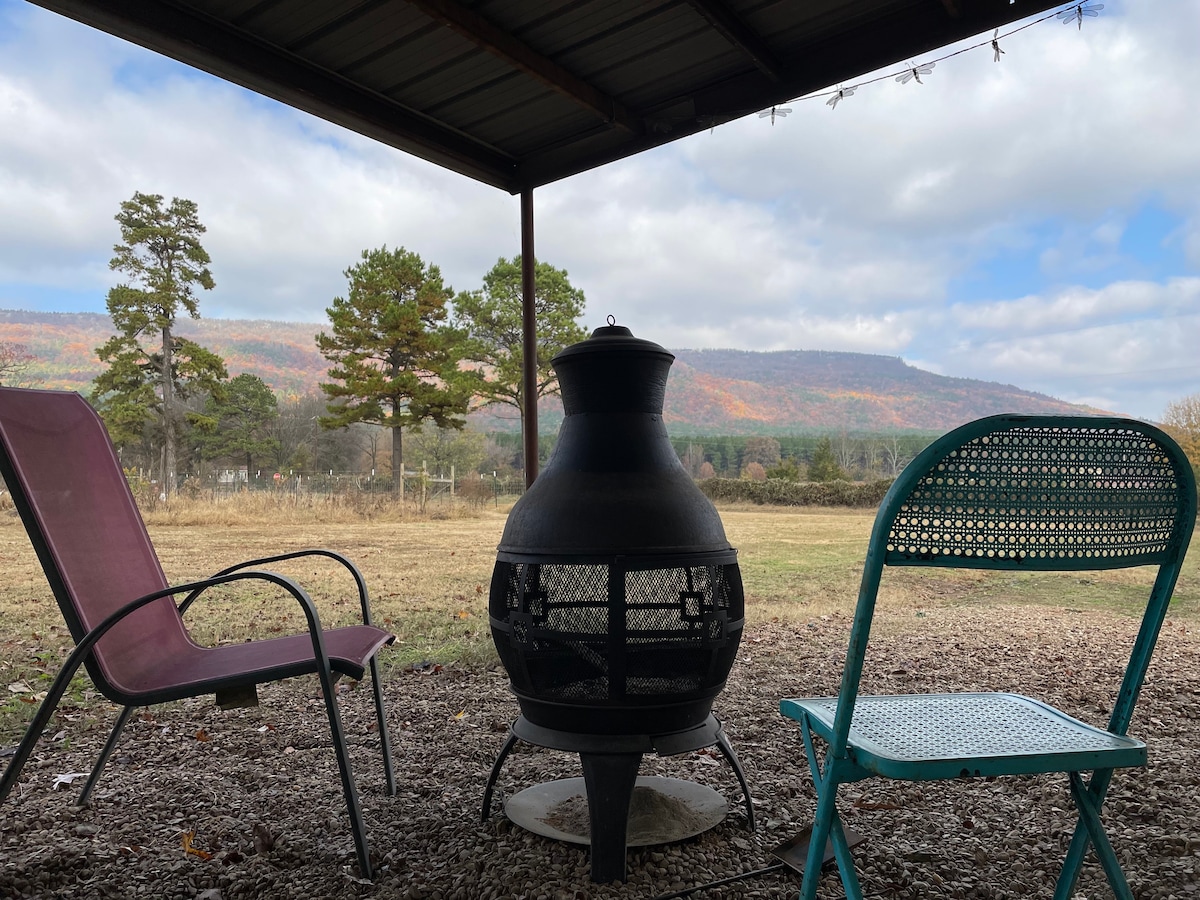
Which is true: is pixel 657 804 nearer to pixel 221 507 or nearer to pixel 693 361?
pixel 221 507

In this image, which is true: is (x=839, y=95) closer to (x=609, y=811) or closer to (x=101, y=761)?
(x=609, y=811)

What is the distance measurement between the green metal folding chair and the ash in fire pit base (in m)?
0.74

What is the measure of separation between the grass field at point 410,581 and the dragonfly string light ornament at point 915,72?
3023 mm

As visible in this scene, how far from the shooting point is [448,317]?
35.5ft

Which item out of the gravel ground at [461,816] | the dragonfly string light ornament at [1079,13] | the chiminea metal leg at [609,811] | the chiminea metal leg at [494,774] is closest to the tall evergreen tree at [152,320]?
the gravel ground at [461,816]

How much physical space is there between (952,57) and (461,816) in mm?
2682

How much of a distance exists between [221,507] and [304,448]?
1934 mm

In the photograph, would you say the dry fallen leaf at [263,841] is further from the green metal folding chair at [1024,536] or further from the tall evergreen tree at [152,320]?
the tall evergreen tree at [152,320]

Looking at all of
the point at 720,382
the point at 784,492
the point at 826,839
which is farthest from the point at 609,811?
the point at 720,382

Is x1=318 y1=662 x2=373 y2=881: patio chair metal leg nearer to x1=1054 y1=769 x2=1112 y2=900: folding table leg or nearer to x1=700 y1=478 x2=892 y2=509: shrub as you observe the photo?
x1=1054 y1=769 x2=1112 y2=900: folding table leg

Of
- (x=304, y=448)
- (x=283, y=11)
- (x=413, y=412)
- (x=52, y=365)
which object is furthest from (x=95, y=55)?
(x=283, y=11)

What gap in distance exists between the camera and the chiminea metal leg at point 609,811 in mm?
1704

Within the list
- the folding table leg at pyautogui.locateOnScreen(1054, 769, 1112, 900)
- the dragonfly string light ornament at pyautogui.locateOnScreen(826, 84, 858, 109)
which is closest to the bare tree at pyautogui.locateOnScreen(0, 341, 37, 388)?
the dragonfly string light ornament at pyautogui.locateOnScreen(826, 84, 858, 109)

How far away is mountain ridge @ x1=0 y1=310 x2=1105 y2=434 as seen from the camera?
28.2 feet
